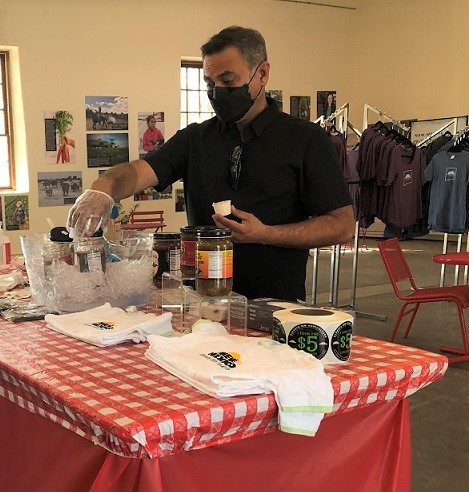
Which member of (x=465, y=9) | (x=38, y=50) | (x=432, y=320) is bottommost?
(x=432, y=320)

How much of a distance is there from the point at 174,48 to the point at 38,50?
1.81 meters

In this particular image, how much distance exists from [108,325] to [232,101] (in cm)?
90

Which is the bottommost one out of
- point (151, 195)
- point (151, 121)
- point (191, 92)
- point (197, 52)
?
point (151, 195)

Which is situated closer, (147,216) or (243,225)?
(243,225)

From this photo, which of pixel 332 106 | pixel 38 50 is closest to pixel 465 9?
pixel 332 106

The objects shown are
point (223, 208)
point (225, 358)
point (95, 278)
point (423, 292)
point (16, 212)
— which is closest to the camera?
point (225, 358)

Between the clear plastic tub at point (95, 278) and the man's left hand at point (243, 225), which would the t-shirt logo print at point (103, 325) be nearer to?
the clear plastic tub at point (95, 278)

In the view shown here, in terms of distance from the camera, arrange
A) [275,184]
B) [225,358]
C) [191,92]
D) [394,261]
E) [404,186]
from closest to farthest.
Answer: [225,358] → [275,184] → [394,261] → [404,186] → [191,92]

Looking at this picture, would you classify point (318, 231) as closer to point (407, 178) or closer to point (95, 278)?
point (95, 278)

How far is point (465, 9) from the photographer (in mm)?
10578

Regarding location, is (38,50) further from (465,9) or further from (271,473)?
(271,473)

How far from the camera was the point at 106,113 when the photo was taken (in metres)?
8.61

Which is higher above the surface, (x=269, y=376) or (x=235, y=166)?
(x=235, y=166)

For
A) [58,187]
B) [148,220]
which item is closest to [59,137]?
[58,187]
